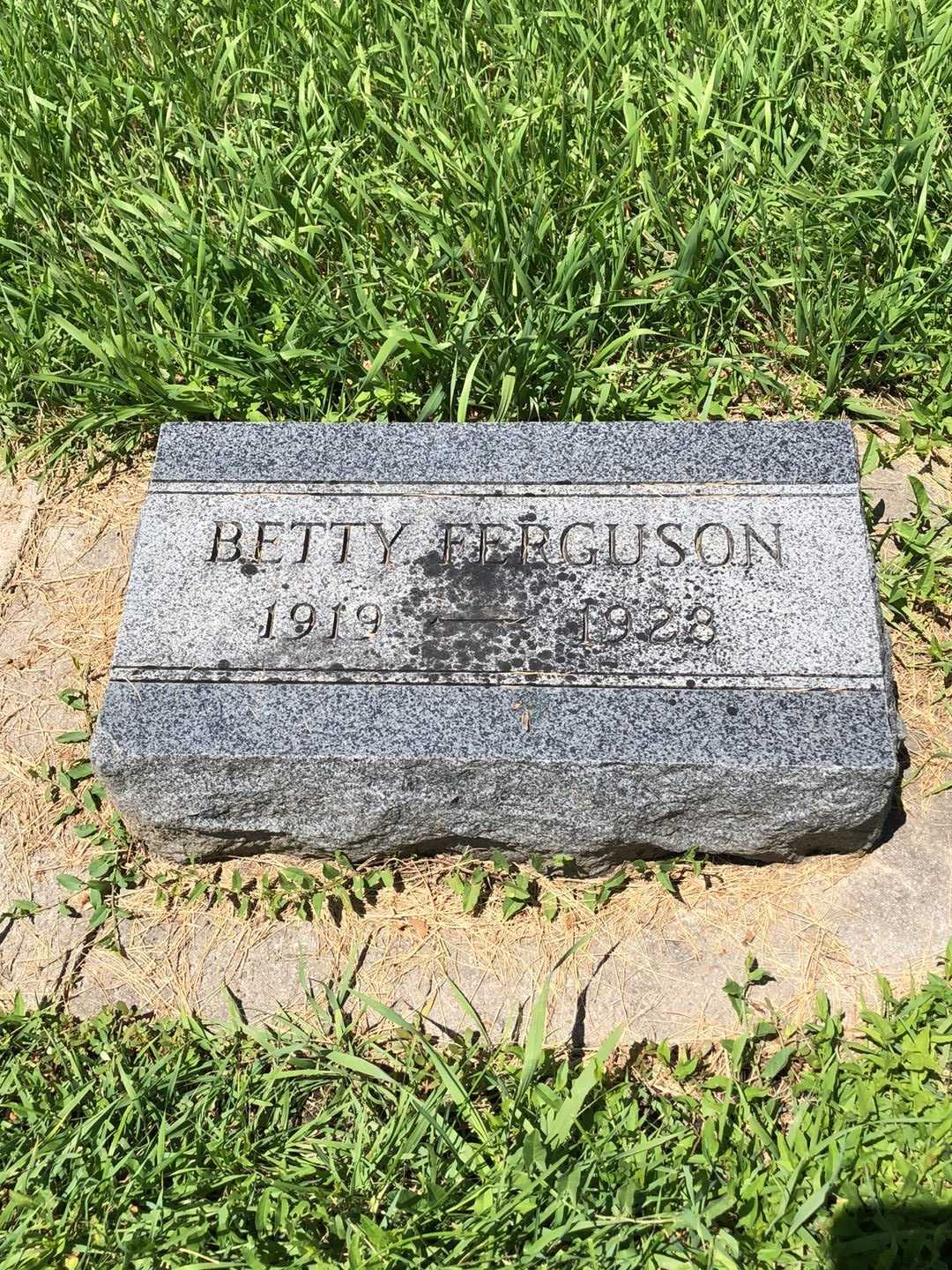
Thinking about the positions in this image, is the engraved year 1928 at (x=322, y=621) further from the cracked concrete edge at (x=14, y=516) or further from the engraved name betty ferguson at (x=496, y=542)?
the cracked concrete edge at (x=14, y=516)

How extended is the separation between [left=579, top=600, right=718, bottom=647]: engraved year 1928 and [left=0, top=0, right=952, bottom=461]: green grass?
0.85 m

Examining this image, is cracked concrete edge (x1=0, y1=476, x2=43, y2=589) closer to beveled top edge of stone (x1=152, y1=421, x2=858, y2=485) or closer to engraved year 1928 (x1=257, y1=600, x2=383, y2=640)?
beveled top edge of stone (x1=152, y1=421, x2=858, y2=485)

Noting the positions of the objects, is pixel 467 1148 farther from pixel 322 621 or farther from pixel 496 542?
pixel 496 542

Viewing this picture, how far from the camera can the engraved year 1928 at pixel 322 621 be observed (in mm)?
2240

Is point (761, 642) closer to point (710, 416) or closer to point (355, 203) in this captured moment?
point (710, 416)

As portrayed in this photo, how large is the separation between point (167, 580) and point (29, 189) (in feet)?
5.57

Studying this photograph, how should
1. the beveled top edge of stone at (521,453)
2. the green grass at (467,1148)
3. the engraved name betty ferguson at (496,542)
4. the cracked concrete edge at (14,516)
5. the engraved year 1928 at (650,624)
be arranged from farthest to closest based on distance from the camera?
1. the cracked concrete edge at (14,516)
2. the beveled top edge of stone at (521,453)
3. the engraved name betty ferguson at (496,542)
4. the engraved year 1928 at (650,624)
5. the green grass at (467,1148)

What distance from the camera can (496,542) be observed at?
7.73 ft

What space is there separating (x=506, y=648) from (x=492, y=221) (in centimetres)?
135

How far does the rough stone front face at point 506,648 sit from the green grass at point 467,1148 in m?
0.38

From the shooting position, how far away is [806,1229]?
1.81 m

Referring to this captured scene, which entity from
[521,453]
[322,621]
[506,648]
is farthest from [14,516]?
[506,648]

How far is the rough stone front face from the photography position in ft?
6.81

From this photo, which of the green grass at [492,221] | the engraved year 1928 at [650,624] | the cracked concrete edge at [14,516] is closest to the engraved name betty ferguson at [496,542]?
the engraved year 1928 at [650,624]
